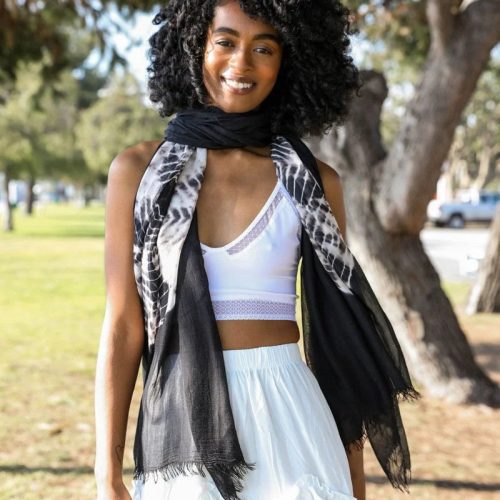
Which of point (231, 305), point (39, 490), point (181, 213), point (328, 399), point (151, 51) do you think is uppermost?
point (151, 51)

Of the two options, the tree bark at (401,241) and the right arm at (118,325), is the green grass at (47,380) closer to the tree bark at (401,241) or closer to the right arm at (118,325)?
the tree bark at (401,241)

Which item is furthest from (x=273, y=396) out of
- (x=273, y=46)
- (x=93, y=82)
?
(x=93, y=82)

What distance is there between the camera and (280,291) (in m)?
1.96

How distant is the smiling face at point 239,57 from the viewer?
2.00 metres

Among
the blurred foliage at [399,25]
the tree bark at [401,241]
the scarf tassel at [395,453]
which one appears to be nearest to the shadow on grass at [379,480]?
the tree bark at [401,241]

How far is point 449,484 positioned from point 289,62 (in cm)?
355

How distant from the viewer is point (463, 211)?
33844 millimetres

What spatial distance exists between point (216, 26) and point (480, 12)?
14.4 feet

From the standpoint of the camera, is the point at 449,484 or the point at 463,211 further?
the point at 463,211

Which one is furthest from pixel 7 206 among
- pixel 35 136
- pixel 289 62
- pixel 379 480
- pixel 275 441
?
pixel 275 441

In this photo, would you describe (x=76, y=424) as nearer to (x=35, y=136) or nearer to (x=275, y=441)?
(x=275, y=441)

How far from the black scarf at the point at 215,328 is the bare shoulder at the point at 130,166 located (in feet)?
0.10

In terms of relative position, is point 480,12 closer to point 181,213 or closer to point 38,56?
point 181,213

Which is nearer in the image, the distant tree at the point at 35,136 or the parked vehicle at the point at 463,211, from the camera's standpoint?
the distant tree at the point at 35,136
